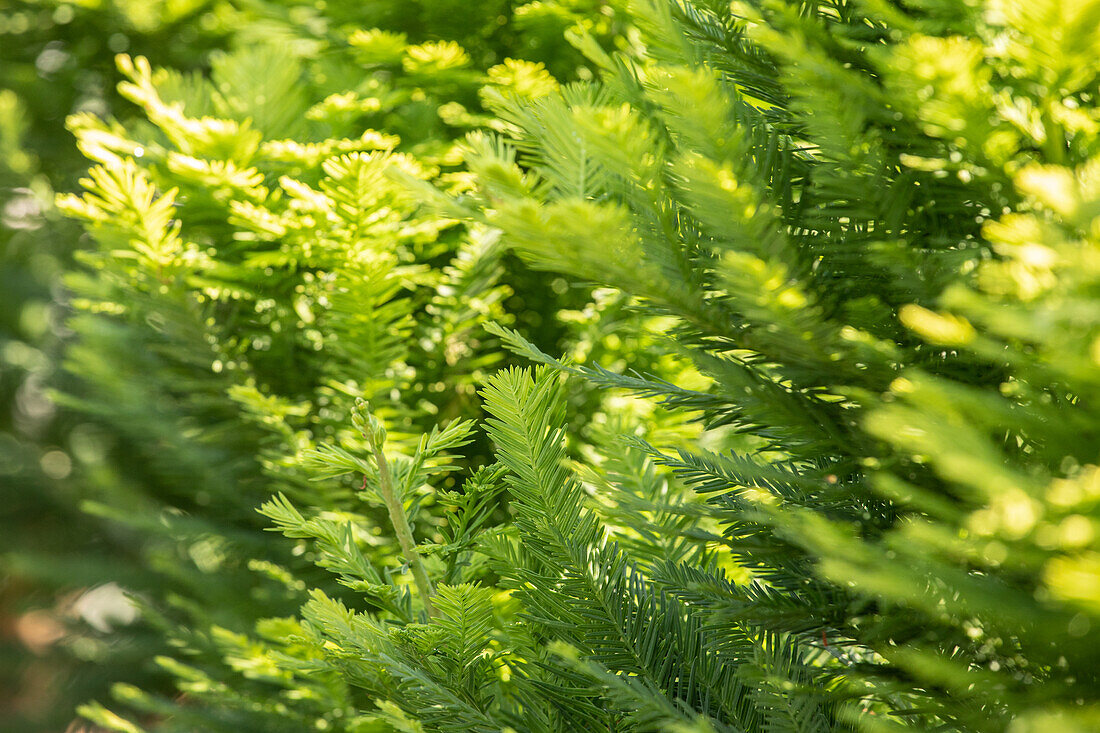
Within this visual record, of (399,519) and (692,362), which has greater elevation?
(692,362)

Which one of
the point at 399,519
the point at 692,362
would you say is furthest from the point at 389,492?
the point at 692,362

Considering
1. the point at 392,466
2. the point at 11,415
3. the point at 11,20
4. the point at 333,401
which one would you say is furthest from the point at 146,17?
the point at 11,415

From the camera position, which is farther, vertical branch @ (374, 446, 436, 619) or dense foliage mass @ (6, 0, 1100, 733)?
vertical branch @ (374, 446, 436, 619)

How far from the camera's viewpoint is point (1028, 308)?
275 mm

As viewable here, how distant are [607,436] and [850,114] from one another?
31 centimetres

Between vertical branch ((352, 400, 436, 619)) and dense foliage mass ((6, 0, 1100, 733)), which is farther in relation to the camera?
vertical branch ((352, 400, 436, 619))

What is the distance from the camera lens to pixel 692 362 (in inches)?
16.3

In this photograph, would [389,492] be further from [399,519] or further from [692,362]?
[692,362]

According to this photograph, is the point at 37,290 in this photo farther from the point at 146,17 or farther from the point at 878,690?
the point at 878,690

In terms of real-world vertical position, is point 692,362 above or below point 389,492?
above

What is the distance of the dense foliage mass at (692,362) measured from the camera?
0.29 metres

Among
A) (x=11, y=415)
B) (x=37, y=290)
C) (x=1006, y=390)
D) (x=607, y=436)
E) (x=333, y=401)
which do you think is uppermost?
(x=1006, y=390)

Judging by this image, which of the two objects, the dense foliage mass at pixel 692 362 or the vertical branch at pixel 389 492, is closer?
the dense foliage mass at pixel 692 362

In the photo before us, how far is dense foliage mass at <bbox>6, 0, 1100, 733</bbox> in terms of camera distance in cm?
29
